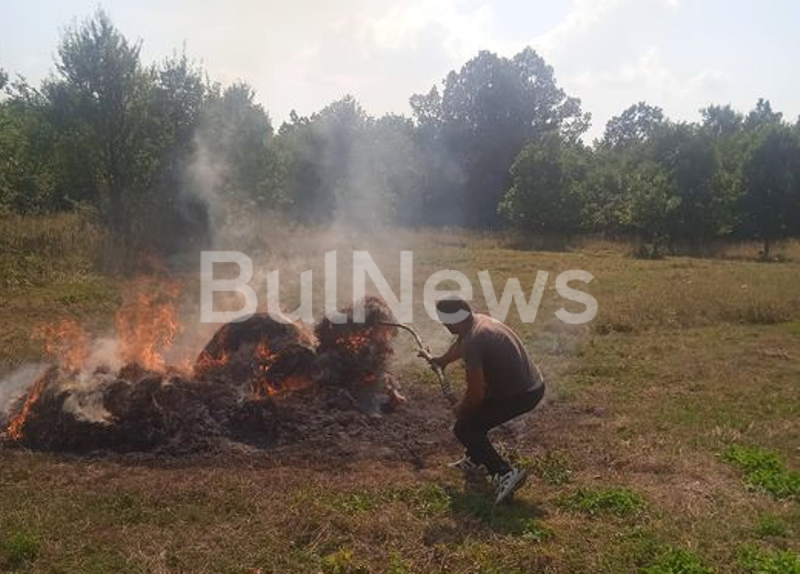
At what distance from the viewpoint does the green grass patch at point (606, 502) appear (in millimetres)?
5910

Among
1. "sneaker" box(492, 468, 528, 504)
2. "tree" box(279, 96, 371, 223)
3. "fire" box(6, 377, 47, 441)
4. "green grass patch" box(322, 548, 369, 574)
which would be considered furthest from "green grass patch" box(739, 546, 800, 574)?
"tree" box(279, 96, 371, 223)

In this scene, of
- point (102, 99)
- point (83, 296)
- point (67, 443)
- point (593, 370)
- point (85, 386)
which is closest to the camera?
point (67, 443)

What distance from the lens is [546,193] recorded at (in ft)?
119

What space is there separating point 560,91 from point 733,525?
55.1 metres

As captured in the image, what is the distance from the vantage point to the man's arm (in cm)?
600

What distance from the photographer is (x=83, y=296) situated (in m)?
15.4

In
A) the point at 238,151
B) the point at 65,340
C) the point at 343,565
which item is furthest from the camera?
the point at 238,151

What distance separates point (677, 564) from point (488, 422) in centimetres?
189

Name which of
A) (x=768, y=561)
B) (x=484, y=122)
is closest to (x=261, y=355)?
(x=768, y=561)

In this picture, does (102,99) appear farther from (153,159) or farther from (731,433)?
(731,433)

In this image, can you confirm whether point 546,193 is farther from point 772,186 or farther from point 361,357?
point 361,357

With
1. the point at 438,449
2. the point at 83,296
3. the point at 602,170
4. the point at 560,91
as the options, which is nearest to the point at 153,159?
the point at 83,296

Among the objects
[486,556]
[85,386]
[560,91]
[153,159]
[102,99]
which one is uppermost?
[560,91]

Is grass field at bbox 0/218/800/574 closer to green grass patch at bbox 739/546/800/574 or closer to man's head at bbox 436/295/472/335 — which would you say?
green grass patch at bbox 739/546/800/574
